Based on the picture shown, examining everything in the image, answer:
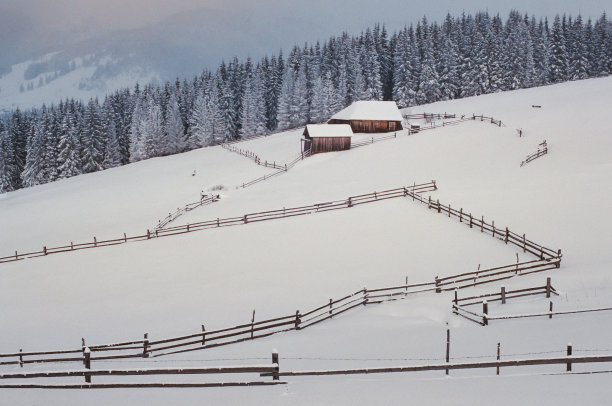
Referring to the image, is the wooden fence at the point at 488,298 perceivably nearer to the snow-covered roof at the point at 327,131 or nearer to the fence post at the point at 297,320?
the fence post at the point at 297,320

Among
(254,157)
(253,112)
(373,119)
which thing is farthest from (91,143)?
(373,119)

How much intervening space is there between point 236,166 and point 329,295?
46328 mm

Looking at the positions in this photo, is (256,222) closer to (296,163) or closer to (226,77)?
(296,163)

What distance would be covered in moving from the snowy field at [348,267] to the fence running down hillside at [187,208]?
4.61ft

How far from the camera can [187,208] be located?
44.8 metres

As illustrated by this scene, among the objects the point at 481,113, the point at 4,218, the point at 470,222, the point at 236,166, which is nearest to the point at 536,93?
the point at 481,113

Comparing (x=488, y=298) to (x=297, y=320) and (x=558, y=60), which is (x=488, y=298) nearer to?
(x=297, y=320)

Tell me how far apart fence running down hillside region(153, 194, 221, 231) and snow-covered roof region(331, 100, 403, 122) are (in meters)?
32.1

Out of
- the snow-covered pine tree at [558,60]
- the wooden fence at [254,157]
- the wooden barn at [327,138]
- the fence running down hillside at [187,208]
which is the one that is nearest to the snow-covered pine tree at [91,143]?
the wooden fence at [254,157]

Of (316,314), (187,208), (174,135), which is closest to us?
(316,314)

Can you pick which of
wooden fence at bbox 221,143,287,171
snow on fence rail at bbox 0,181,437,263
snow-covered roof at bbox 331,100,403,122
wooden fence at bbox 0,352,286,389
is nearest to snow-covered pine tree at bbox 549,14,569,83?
snow-covered roof at bbox 331,100,403,122

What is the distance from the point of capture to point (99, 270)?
95.2 feet

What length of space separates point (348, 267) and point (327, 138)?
39.0m

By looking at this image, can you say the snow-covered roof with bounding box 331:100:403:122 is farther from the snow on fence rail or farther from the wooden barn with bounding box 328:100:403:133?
the snow on fence rail
